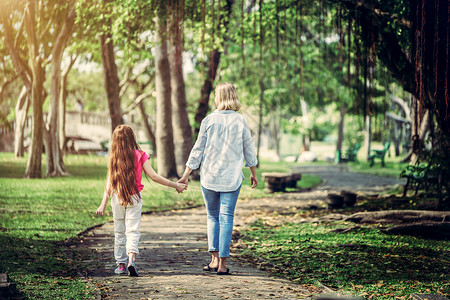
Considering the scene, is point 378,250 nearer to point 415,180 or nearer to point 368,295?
point 368,295

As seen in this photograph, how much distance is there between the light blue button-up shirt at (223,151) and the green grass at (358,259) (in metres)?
1.47

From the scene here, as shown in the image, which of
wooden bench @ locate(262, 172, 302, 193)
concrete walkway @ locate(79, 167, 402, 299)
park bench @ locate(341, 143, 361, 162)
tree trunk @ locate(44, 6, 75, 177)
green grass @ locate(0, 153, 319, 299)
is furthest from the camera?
park bench @ locate(341, 143, 361, 162)

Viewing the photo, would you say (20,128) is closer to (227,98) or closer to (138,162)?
(138,162)

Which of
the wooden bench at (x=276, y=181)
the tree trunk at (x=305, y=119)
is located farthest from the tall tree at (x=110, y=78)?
the tree trunk at (x=305, y=119)

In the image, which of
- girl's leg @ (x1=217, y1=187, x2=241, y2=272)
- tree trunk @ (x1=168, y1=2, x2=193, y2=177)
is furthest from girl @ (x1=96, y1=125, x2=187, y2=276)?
tree trunk @ (x1=168, y1=2, x2=193, y2=177)

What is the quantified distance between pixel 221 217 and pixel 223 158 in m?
0.69

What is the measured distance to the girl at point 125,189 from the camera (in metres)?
6.06

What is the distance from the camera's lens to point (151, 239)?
28.7ft

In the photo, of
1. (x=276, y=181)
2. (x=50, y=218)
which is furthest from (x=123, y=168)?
(x=276, y=181)

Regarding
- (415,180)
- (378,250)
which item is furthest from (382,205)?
(378,250)

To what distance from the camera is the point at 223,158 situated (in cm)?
607

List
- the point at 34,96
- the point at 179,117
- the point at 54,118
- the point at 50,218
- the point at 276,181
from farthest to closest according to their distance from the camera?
the point at 54,118 → the point at 179,117 → the point at 276,181 → the point at 34,96 → the point at 50,218

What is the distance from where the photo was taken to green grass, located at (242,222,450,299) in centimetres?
594

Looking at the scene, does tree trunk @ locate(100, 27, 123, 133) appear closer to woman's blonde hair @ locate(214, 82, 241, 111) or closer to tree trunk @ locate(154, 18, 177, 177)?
tree trunk @ locate(154, 18, 177, 177)
